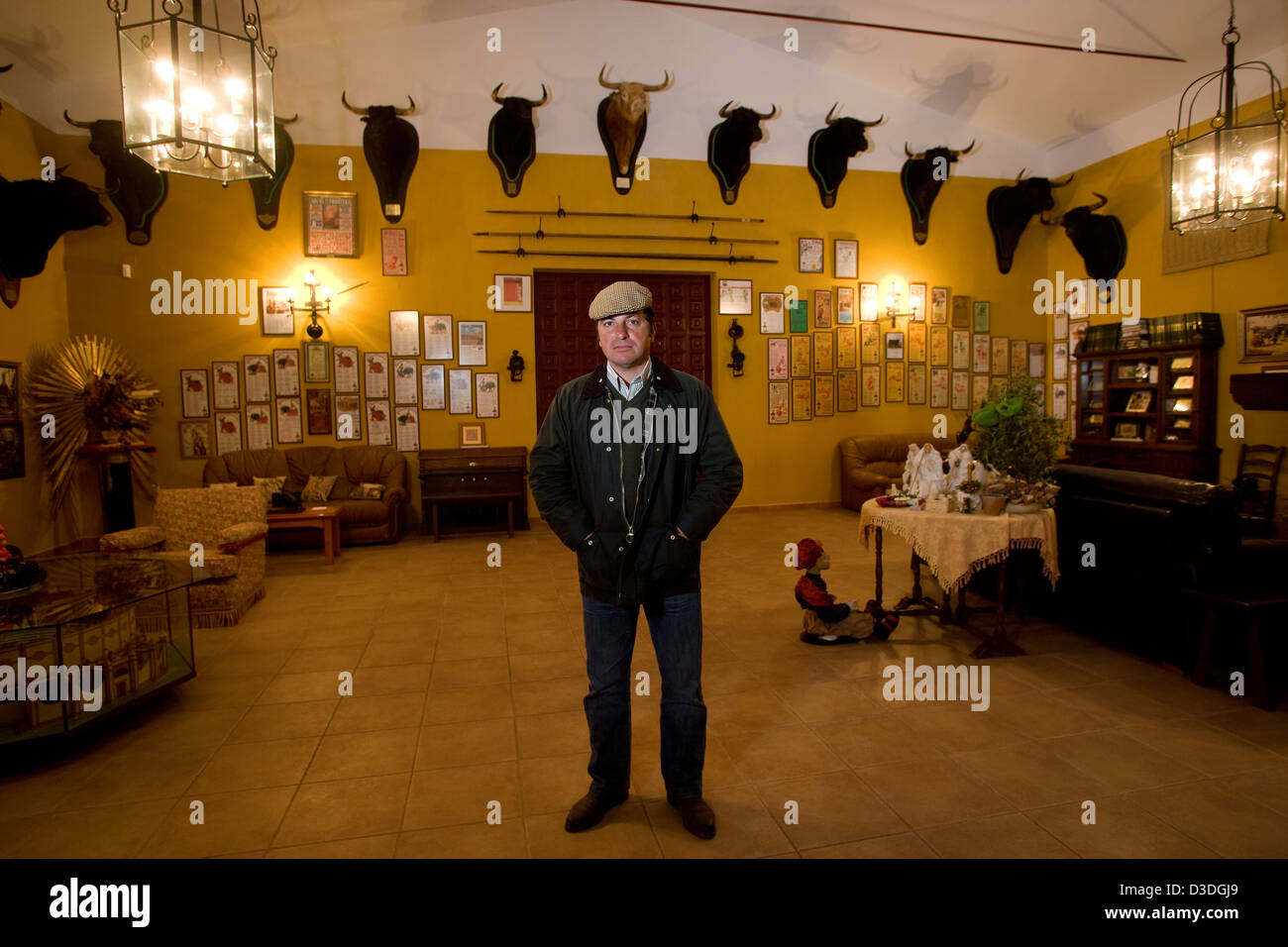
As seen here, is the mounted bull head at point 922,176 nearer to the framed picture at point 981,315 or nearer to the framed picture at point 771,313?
the framed picture at point 981,315

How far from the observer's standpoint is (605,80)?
8594mm

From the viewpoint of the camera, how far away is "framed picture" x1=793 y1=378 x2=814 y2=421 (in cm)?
956

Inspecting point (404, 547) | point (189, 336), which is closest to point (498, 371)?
point (404, 547)

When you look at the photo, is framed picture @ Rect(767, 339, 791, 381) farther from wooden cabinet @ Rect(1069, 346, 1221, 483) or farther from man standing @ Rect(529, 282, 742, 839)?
man standing @ Rect(529, 282, 742, 839)

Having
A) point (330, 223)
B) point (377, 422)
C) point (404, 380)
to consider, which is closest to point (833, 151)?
point (404, 380)

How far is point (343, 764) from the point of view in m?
3.01

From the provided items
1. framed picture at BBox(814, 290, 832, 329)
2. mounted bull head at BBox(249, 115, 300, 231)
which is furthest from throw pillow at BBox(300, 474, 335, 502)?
framed picture at BBox(814, 290, 832, 329)

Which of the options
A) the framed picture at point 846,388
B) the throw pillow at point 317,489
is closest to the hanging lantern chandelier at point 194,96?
the throw pillow at point 317,489

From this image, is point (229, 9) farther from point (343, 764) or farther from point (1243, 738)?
point (1243, 738)

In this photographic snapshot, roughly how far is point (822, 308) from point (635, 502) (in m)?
7.93

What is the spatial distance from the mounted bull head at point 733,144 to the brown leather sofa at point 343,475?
5.05 m

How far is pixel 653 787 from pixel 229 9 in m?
7.83

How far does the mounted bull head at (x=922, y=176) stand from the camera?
9.68 metres

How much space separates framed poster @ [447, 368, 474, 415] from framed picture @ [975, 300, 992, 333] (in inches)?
267
